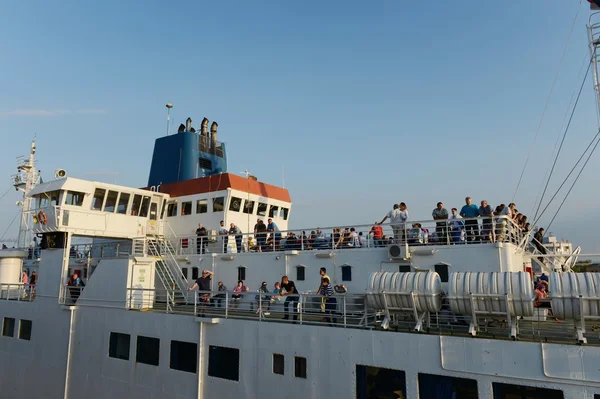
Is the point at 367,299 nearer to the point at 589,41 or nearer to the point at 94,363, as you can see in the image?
the point at 589,41

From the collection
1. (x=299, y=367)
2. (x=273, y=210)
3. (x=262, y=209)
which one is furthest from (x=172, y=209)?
(x=299, y=367)

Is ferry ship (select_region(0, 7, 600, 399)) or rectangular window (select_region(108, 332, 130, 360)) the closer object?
ferry ship (select_region(0, 7, 600, 399))

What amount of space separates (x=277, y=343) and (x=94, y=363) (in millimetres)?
7838

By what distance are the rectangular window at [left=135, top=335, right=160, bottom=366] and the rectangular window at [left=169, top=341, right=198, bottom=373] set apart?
2.35 ft

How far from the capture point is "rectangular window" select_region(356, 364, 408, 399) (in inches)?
367

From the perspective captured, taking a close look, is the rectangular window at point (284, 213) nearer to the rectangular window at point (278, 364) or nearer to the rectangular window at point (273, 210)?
the rectangular window at point (273, 210)

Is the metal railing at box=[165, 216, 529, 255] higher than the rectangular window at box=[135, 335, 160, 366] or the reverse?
→ higher

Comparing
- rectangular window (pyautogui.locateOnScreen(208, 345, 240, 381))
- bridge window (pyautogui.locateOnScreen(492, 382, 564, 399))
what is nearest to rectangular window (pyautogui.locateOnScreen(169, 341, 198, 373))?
rectangular window (pyautogui.locateOnScreen(208, 345, 240, 381))

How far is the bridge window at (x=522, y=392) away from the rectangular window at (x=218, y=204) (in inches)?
517

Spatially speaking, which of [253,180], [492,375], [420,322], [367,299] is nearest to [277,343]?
[367,299]

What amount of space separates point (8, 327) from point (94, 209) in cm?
646

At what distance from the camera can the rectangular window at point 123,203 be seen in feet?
61.6

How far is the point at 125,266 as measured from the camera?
49.8 feet

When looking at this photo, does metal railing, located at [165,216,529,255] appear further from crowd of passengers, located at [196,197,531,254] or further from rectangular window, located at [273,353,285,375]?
rectangular window, located at [273,353,285,375]
